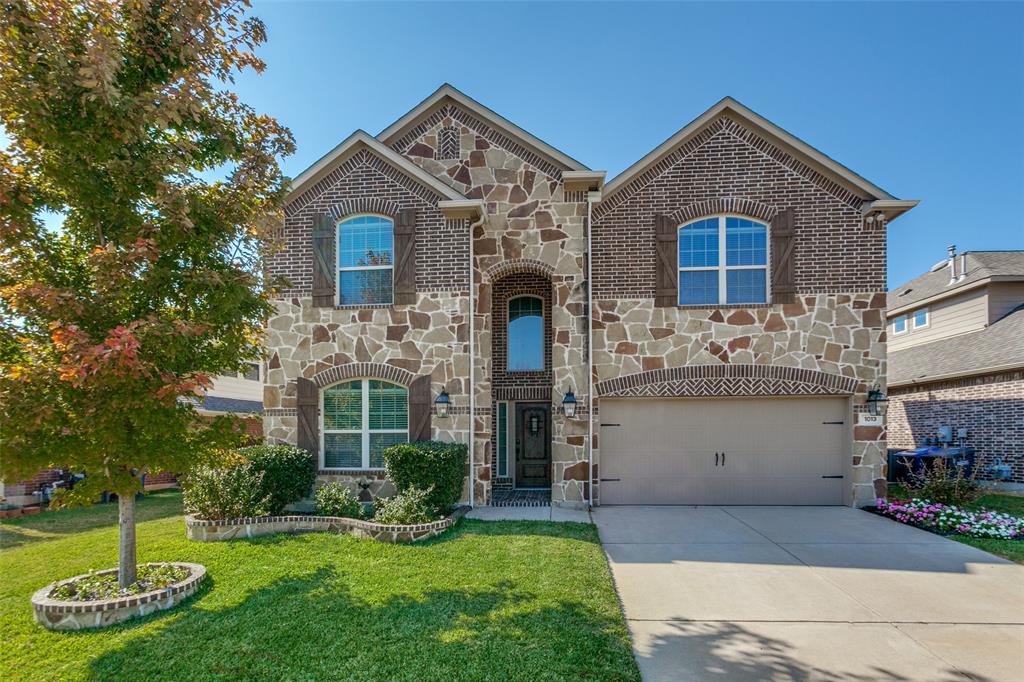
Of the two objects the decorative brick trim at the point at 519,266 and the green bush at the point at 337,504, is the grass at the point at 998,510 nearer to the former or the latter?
the decorative brick trim at the point at 519,266

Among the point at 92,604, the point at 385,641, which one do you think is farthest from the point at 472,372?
the point at 92,604

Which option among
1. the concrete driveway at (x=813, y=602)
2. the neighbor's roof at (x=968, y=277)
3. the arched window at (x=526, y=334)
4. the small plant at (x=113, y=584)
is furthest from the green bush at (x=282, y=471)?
the neighbor's roof at (x=968, y=277)

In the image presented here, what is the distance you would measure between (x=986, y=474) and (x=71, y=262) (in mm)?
18407

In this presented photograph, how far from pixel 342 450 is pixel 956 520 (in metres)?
11.3

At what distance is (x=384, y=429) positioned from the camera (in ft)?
33.1

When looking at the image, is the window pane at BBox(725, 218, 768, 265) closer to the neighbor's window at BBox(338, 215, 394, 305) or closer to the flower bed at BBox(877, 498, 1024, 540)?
the flower bed at BBox(877, 498, 1024, 540)

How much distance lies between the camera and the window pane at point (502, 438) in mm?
12414

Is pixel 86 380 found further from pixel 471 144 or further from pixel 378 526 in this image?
pixel 471 144

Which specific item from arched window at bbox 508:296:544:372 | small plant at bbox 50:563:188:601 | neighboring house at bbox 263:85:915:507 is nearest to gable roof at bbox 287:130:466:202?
neighboring house at bbox 263:85:915:507

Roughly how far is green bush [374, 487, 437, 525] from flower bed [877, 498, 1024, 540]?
27.9ft

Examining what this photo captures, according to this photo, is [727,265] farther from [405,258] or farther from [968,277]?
[968,277]

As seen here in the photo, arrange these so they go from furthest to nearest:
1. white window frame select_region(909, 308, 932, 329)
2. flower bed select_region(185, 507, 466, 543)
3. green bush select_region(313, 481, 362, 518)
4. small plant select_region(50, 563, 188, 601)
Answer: white window frame select_region(909, 308, 932, 329)
green bush select_region(313, 481, 362, 518)
flower bed select_region(185, 507, 466, 543)
small plant select_region(50, 563, 188, 601)

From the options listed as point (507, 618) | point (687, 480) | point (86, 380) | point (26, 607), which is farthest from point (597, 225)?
point (26, 607)

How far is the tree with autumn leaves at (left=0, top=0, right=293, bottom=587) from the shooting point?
179 inches
